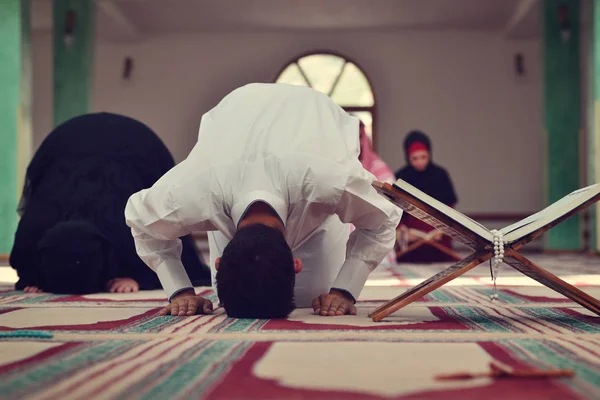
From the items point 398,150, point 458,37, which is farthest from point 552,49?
point 398,150

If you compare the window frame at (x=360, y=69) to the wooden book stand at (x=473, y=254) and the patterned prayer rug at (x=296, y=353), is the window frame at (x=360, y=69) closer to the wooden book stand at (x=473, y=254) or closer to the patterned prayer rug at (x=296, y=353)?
the patterned prayer rug at (x=296, y=353)

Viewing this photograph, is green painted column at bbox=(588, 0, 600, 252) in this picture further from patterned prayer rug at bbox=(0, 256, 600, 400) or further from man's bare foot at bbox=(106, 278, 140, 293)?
man's bare foot at bbox=(106, 278, 140, 293)

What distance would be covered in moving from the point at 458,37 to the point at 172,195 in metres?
9.23

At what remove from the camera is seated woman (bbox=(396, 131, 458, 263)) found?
6.91 meters

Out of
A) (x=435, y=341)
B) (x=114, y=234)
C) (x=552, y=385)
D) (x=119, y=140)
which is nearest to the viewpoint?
(x=552, y=385)

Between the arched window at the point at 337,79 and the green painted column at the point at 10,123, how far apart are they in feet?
13.7

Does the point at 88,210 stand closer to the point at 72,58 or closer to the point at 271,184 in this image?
the point at 271,184

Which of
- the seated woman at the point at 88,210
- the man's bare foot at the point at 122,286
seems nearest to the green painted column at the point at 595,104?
the seated woman at the point at 88,210

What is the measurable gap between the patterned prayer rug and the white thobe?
0.76 ft

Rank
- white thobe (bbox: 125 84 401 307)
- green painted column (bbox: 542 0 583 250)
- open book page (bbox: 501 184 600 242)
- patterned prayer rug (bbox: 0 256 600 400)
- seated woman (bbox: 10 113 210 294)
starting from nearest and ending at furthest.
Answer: patterned prayer rug (bbox: 0 256 600 400) → open book page (bbox: 501 184 600 242) → white thobe (bbox: 125 84 401 307) → seated woman (bbox: 10 113 210 294) → green painted column (bbox: 542 0 583 250)

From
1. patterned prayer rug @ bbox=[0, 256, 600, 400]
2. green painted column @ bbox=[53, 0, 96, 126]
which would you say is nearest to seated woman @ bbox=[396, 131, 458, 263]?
green painted column @ bbox=[53, 0, 96, 126]

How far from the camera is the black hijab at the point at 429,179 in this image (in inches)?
272

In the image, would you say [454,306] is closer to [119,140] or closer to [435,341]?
[435,341]

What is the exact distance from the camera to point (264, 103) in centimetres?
246
